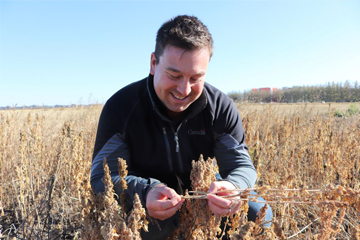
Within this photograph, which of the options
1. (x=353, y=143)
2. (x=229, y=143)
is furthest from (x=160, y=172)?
(x=353, y=143)

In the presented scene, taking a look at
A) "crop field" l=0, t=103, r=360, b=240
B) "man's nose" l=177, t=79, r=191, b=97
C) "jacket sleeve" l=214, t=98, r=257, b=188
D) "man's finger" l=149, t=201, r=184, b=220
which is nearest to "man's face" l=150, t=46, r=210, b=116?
"man's nose" l=177, t=79, r=191, b=97

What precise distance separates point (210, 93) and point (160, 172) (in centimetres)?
81

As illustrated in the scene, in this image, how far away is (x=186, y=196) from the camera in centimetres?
117

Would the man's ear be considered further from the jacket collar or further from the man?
the jacket collar

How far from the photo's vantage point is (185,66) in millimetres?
1640

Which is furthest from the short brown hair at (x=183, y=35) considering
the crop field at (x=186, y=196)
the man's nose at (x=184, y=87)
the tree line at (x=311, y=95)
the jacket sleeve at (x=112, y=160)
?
the tree line at (x=311, y=95)

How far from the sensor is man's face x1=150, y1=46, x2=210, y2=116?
1.65 metres

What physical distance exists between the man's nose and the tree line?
7.22m

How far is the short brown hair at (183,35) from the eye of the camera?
1.66 metres

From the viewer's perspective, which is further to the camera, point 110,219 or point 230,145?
point 230,145

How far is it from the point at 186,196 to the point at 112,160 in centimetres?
88

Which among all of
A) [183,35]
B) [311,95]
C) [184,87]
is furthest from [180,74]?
[311,95]

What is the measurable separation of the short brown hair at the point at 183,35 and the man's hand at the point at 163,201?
0.94 m

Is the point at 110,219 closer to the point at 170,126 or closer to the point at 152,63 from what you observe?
the point at 170,126
